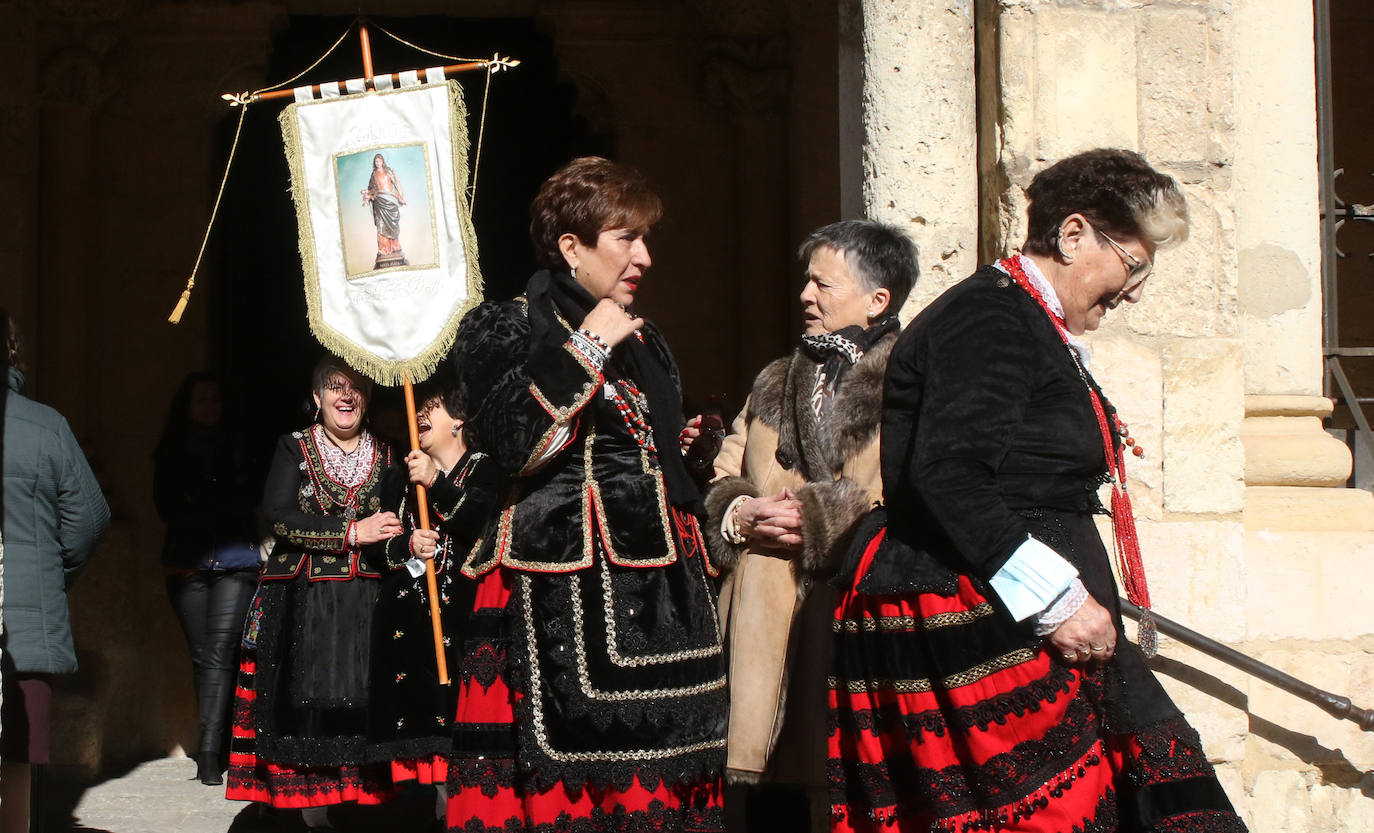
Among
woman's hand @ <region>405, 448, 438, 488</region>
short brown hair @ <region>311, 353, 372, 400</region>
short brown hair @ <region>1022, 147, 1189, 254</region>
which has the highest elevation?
short brown hair @ <region>1022, 147, 1189, 254</region>

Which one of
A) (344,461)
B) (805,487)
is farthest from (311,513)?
(805,487)

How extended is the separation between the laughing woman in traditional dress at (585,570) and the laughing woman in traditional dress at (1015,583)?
0.50m

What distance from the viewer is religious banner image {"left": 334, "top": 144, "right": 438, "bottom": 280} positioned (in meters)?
3.99

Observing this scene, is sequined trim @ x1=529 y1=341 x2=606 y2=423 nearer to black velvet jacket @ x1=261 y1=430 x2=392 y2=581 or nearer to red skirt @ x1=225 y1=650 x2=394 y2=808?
black velvet jacket @ x1=261 y1=430 x2=392 y2=581

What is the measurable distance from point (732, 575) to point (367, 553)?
1555 mm

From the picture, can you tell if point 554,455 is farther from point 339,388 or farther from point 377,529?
point 339,388

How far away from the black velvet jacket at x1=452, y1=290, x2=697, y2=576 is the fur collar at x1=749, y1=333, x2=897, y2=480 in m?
0.36

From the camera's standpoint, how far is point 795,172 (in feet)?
23.2

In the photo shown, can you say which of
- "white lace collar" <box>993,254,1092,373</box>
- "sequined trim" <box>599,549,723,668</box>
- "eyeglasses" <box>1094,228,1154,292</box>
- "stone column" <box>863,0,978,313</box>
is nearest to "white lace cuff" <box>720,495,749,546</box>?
"sequined trim" <box>599,549,723,668</box>

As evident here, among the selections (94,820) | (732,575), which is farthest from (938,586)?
(94,820)

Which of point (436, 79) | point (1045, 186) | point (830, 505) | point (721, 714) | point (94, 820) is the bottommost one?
point (94, 820)

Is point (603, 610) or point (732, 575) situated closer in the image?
point (603, 610)

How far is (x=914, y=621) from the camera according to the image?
2.77 m

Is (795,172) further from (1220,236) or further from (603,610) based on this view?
(603,610)
